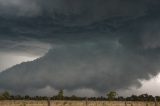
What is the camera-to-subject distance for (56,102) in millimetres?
51312

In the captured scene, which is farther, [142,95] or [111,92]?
[111,92]

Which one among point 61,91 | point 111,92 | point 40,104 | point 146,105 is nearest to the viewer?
point 40,104

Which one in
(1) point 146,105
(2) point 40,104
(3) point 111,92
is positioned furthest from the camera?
(3) point 111,92

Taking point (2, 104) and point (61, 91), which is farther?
point (61, 91)

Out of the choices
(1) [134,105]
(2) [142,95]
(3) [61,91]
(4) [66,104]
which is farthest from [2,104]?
(2) [142,95]

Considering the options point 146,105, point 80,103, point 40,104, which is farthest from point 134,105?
point 40,104

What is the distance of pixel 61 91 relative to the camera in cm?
9438

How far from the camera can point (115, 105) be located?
177ft

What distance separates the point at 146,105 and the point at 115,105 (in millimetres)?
4912

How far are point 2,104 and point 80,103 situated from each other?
10598mm

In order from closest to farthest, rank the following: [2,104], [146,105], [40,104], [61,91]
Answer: [2,104]
[40,104]
[146,105]
[61,91]

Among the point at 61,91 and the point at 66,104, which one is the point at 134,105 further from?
the point at 61,91

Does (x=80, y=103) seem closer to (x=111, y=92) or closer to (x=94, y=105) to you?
(x=94, y=105)

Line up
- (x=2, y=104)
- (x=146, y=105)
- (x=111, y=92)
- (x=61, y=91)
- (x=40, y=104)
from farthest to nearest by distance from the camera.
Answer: (x=111, y=92) → (x=61, y=91) → (x=146, y=105) → (x=40, y=104) → (x=2, y=104)
